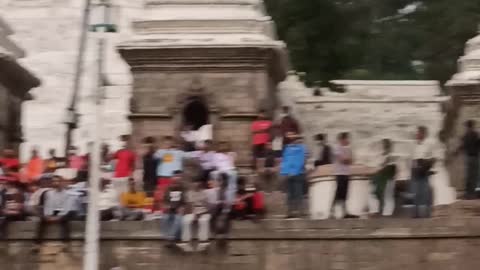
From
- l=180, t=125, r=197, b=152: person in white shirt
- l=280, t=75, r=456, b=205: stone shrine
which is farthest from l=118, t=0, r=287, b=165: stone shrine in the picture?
l=280, t=75, r=456, b=205: stone shrine

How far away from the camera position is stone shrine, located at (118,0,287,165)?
2230cm

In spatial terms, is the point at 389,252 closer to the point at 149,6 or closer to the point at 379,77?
the point at 149,6

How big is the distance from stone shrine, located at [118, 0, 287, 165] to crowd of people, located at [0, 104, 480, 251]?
A: 2.75 metres

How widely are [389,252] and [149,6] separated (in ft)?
26.3

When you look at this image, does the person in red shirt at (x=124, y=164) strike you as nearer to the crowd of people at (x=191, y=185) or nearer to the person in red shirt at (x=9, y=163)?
the crowd of people at (x=191, y=185)

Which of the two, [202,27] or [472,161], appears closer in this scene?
A: [472,161]

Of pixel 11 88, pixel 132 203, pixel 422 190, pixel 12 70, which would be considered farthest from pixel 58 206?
pixel 11 88

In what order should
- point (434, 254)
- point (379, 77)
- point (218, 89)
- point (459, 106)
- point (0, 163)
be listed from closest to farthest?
1. point (434, 254)
2. point (0, 163)
3. point (218, 89)
4. point (459, 106)
5. point (379, 77)

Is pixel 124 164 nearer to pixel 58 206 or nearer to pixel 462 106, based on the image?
pixel 58 206

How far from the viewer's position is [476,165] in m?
17.8

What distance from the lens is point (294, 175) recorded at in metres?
17.6

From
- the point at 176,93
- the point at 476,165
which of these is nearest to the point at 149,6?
the point at 176,93

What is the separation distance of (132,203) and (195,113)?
5302 millimetres

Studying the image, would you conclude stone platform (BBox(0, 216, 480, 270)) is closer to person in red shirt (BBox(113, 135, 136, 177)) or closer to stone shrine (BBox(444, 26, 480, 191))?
person in red shirt (BBox(113, 135, 136, 177))
